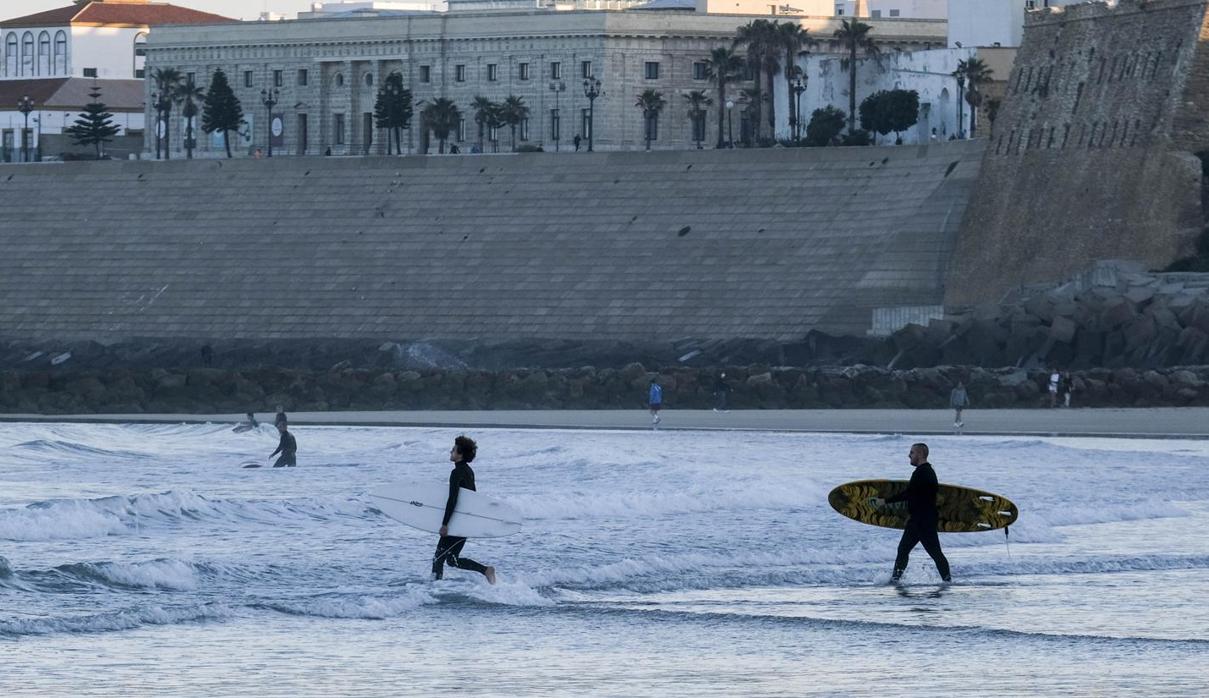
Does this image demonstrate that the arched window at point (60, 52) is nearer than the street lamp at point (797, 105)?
No

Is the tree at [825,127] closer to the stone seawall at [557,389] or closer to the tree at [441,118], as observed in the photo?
the tree at [441,118]

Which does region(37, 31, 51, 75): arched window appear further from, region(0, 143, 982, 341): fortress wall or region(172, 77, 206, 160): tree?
region(0, 143, 982, 341): fortress wall

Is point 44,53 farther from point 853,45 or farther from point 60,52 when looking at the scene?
point 853,45

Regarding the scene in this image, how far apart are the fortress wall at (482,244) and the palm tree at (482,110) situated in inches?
545

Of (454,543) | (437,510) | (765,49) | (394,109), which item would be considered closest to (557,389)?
(437,510)

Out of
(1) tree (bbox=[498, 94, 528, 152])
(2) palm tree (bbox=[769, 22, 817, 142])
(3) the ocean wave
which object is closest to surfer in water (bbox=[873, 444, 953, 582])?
(3) the ocean wave

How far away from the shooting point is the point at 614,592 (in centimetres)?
1755

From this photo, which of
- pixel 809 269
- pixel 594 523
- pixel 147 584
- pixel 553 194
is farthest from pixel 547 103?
pixel 147 584

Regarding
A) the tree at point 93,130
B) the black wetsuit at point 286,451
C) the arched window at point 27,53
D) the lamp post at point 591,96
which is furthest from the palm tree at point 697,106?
the black wetsuit at point 286,451

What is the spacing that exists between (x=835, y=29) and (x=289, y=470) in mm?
53513

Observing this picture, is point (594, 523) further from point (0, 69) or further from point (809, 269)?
point (0, 69)

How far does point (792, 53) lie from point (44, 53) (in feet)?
151

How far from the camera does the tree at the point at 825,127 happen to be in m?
66.5

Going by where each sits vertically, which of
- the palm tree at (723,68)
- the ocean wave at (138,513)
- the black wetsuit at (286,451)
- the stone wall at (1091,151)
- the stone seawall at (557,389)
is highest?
the palm tree at (723,68)
